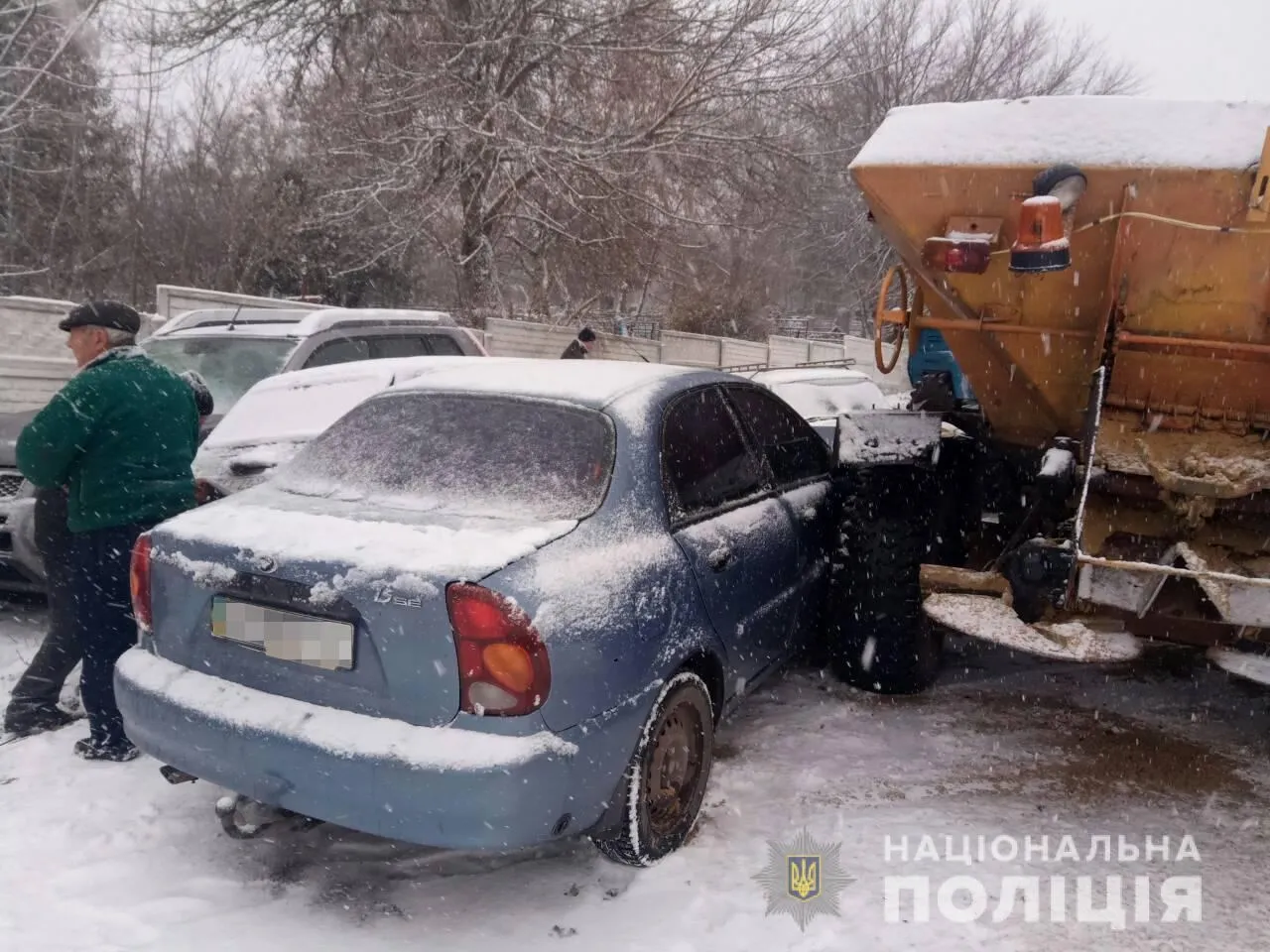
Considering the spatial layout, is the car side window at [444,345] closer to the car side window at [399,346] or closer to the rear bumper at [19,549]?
the car side window at [399,346]

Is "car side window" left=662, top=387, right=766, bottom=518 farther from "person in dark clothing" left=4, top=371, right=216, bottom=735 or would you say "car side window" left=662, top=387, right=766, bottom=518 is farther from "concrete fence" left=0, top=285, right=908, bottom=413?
"concrete fence" left=0, top=285, right=908, bottom=413

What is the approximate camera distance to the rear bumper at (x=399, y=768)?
2531 millimetres

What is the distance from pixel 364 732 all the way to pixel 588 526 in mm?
870

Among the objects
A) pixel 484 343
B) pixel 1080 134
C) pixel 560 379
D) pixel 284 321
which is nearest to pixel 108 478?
pixel 560 379

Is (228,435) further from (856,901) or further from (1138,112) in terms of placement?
(1138,112)

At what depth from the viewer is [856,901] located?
9.94 feet

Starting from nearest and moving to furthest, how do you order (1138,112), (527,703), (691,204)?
(527,703), (1138,112), (691,204)

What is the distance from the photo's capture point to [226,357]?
6.84 meters

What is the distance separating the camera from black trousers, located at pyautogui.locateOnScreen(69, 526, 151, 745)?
3.76 meters

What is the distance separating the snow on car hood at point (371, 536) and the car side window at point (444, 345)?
4618 mm

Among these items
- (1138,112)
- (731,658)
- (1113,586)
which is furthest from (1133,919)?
(1138,112)

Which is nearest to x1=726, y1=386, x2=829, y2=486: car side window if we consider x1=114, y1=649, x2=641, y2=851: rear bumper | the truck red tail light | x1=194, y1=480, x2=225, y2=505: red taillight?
the truck red tail light

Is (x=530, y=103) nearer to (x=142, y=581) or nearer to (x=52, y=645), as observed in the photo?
(x=52, y=645)

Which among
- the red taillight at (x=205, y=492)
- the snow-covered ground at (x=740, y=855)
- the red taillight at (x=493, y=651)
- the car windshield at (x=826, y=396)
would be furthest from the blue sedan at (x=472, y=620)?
the car windshield at (x=826, y=396)
